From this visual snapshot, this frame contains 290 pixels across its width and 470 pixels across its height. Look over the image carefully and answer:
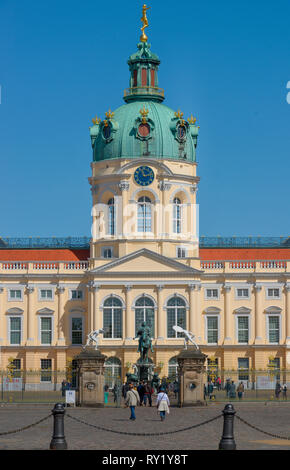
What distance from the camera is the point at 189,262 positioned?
91062 millimetres

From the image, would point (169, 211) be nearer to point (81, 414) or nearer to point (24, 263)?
point (24, 263)

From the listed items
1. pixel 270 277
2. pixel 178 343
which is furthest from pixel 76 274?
pixel 270 277

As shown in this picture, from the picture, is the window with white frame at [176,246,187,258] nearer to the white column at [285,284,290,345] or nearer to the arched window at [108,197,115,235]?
the arched window at [108,197,115,235]

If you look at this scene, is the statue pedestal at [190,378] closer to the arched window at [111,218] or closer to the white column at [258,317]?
the white column at [258,317]

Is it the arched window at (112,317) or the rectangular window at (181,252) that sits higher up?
the rectangular window at (181,252)

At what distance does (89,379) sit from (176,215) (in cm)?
4031

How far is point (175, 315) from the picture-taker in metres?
88.8

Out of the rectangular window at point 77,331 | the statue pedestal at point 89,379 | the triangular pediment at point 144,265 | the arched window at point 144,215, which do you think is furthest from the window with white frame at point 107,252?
the statue pedestal at point 89,379

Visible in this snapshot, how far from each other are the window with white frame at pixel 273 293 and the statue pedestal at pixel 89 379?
39686 mm

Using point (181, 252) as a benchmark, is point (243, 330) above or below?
below

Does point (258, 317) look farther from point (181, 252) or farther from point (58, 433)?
point (58, 433)

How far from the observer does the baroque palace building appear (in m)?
88.9

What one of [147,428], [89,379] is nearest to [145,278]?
[89,379]

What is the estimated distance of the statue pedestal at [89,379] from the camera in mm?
53938
